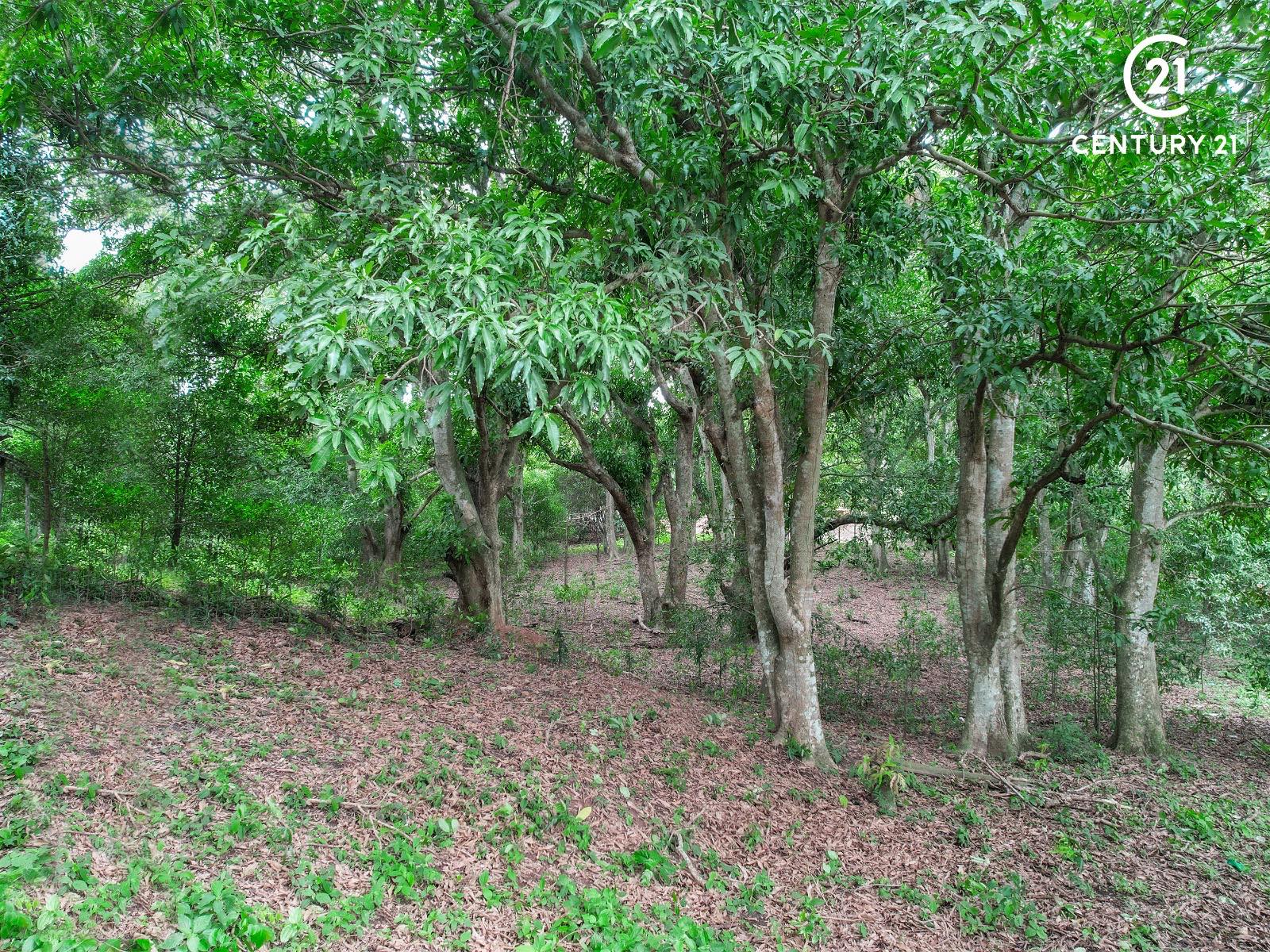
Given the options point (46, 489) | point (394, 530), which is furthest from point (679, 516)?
point (46, 489)

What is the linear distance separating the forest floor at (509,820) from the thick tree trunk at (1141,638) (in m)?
0.43

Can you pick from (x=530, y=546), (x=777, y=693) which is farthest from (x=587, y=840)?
(x=530, y=546)

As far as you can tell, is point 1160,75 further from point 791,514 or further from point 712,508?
point 712,508

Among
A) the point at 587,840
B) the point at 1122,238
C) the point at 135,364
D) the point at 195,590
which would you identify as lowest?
the point at 587,840

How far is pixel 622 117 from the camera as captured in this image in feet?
17.4

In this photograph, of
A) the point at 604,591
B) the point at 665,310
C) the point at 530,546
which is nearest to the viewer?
the point at 665,310

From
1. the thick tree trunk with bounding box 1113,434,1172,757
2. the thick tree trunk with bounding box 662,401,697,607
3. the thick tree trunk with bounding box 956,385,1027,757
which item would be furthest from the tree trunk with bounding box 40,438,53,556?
the thick tree trunk with bounding box 1113,434,1172,757

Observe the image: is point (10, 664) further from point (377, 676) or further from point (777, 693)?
point (777, 693)

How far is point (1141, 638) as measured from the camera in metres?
7.90

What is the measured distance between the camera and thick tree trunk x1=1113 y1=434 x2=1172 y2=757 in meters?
7.66

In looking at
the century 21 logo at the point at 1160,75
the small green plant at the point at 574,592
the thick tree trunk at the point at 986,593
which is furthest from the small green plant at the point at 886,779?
the small green plant at the point at 574,592

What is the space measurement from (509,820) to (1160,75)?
6.50 metres

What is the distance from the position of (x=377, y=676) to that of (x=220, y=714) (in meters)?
1.58

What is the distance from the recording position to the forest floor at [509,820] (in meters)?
3.40
